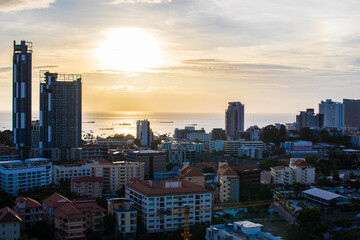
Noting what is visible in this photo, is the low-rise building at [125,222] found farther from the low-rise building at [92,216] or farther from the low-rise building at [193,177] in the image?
the low-rise building at [193,177]

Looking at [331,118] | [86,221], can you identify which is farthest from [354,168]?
[331,118]

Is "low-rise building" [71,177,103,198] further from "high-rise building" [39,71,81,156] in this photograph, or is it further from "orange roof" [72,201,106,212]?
"high-rise building" [39,71,81,156]

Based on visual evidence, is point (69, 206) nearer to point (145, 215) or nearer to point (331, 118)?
point (145, 215)

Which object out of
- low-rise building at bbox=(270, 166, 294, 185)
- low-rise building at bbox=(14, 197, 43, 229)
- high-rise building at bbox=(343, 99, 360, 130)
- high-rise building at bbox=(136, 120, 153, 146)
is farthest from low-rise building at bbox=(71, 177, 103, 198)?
high-rise building at bbox=(343, 99, 360, 130)

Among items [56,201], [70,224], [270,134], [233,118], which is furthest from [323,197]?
[233,118]

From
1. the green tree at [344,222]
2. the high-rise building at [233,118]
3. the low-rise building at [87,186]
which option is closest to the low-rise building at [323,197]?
the green tree at [344,222]

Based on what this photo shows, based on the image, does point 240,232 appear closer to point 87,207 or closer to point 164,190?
point 164,190
